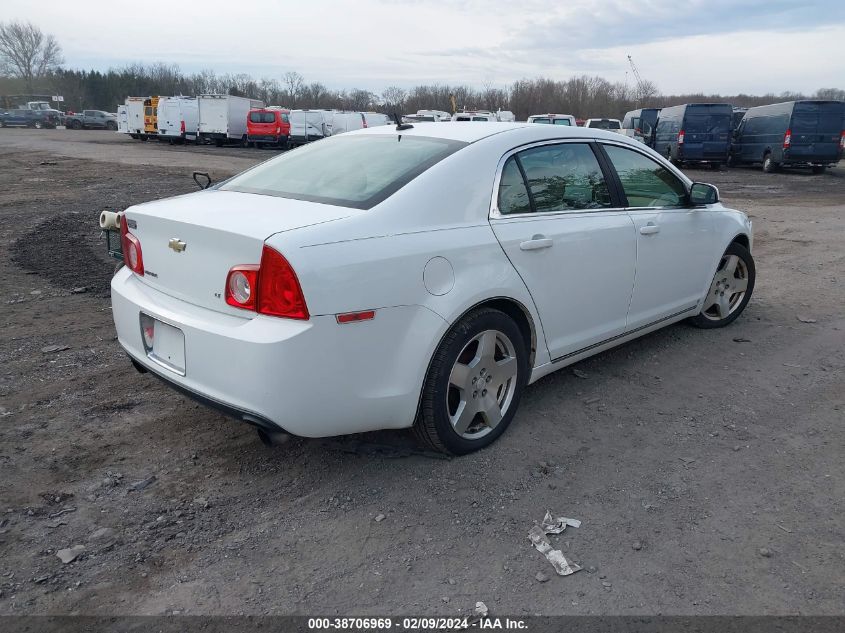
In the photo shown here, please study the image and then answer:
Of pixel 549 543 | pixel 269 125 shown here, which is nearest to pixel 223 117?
pixel 269 125

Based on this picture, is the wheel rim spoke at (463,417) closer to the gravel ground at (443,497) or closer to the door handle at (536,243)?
the gravel ground at (443,497)

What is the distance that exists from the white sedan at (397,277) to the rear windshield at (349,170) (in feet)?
0.05

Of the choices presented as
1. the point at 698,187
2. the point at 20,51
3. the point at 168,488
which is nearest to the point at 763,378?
the point at 698,187

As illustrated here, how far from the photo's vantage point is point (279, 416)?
2.83 m

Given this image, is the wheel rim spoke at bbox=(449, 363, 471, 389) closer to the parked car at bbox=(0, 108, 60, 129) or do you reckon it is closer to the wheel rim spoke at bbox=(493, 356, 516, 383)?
the wheel rim spoke at bbox=(493, 356, 516, 383)

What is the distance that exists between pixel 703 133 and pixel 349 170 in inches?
971

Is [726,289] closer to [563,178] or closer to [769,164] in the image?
[563,178]

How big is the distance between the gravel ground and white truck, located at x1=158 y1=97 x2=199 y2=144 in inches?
1371

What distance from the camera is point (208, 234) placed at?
300 cm

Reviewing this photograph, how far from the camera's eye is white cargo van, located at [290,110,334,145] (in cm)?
3381

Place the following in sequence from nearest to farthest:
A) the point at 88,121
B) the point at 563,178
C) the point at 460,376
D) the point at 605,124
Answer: the point at 460,376 < the point at 563,178 < the point at 605,124 < the point at 88,121

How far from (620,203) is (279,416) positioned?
2.62 metres

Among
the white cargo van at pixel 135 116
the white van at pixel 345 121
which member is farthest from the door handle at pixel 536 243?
the white cargo van at pixel 135 116

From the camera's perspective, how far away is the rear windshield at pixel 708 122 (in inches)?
981
